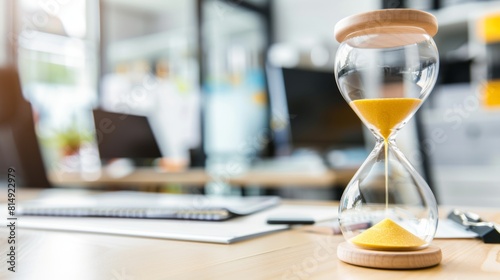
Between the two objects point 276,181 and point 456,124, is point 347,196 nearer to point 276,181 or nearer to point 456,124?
point 276,181

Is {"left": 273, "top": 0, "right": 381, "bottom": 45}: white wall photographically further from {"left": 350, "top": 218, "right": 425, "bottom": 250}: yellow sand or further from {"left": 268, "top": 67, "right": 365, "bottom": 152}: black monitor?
{"left": 350, "top": 218, "right": 425, "bottom": 250}: yellow sand

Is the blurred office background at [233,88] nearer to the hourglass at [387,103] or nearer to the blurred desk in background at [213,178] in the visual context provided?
the blurred desk in background at [213,178]

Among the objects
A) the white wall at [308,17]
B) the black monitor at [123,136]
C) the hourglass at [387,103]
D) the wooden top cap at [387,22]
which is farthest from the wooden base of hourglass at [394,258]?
the white wall at [308,17]

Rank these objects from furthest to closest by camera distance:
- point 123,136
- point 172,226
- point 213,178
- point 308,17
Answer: point 308,17 → point 213,178 → point 123,136 → point 172,226

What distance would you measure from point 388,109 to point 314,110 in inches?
79.9

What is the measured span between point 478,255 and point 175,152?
3303 mm

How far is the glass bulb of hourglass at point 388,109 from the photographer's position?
22.1 inches

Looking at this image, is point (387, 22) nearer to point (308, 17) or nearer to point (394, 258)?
point (394, 258)

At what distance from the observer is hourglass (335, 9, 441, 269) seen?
540 mm

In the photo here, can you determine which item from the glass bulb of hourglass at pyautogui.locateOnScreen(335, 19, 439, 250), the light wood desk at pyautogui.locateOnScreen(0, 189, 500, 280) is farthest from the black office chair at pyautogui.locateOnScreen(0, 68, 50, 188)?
the glass bulb of hourglass at pyautogui.locateOnScreen(335, 19, 439, 250)

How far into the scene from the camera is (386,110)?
562 millimetres

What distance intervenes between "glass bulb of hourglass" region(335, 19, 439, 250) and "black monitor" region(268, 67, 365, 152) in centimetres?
193

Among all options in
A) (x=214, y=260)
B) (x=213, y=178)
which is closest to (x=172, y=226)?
(x=214, y=260)

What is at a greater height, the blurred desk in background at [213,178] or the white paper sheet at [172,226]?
the white paper sheet at [172,226]
